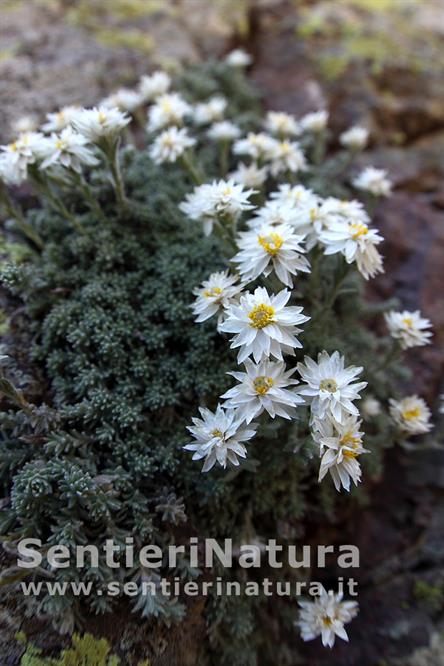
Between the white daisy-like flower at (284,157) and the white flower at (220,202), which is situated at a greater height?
the white daisy-like flower at (284,157)

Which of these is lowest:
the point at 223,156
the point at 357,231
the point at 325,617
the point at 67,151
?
the point at 325,617

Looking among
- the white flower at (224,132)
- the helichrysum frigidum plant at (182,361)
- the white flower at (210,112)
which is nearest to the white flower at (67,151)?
the helichrysum frigidum plant at (182,361)

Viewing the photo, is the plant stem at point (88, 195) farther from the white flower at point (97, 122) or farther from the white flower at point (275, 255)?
the white flower at point (275, 255)

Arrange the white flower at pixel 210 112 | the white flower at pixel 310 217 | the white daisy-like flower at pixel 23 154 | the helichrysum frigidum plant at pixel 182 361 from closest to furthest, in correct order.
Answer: the helichrysum frigidum plant at pixel 182 361 → the white flower at pixel 310 217 → the white daisy-like flower at pixel 23 154 → the white flower at pixel 210 112

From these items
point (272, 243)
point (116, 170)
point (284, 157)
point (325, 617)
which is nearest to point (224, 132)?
point (284, 157)

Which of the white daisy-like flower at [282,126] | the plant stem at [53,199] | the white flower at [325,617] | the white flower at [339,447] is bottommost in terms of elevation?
the white flower at [325,617]

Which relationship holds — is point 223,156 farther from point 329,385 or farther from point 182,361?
point 329,385
